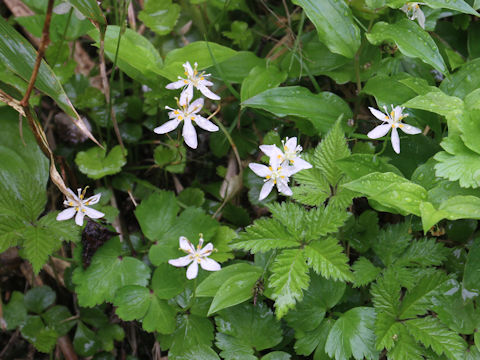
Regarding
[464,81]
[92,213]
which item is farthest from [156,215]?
[464,81]

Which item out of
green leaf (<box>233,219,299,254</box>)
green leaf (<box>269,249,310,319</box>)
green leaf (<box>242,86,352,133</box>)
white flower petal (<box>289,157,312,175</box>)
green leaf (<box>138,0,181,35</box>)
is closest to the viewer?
green leaf (<box>269,249,310,319</box>)

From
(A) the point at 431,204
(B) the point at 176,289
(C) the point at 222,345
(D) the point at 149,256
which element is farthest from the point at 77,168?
(A) the point at 431,204

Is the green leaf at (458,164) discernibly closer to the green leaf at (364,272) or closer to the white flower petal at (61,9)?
the green leaf at (364,272)

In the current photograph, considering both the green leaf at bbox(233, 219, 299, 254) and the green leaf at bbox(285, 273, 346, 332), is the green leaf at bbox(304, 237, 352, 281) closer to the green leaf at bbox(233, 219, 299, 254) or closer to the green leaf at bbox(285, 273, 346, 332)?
the green leaf at bbox(233, 219, 299, 254)

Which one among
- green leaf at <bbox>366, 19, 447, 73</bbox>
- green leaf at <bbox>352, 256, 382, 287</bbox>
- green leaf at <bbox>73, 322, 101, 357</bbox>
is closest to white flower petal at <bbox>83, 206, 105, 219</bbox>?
green leaf at <bbox>73, 322, 101, 357</bbox>

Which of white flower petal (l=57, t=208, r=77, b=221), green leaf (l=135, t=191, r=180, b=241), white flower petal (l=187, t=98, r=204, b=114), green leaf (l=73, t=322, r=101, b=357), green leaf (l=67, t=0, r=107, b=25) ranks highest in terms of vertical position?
green leaf (l=67, t=0, r=107, b=25)

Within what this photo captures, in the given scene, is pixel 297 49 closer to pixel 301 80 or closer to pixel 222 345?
pixel 301 80

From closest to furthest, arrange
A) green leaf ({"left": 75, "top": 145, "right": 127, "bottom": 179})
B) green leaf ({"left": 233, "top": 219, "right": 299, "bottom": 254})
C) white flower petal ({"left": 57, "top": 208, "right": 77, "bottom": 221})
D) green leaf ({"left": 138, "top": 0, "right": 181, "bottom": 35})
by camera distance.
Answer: green leaf ({"left": 233, "top": 219, "right": 299, "bottom": 254}) < white flower petal ({"left": 57, "top": 208, "right": 77, "bottom": 221}) < green leaf ({"left": 75, "top": 145, "right": 127, "bottom": 179}) < green leaf ({"left": 138, "top": 0, "right": 181, "bottom": 35})

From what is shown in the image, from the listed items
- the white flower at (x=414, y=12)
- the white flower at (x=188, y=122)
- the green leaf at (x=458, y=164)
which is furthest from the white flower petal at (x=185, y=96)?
the white flower at (x=414, y=12)

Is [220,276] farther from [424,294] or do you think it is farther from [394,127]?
[394,127]
